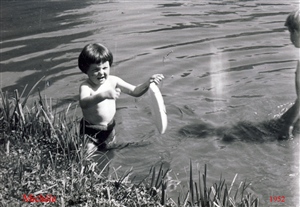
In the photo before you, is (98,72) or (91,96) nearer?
(91,96)

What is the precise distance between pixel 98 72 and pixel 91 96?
1.05 feet

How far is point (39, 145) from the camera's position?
15.0 ft

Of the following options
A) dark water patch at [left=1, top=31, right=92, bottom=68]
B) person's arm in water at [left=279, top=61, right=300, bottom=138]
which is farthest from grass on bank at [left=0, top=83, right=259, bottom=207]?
dark water patch at [left=1, top=31, right=92, bottom=68]

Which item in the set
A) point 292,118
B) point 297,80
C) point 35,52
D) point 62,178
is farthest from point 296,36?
point 35,52

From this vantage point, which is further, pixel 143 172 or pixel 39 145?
pixel 143 172

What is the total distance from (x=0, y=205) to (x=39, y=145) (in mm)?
1064

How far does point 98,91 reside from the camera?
18.0 feet

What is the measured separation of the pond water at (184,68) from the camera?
5.12 m

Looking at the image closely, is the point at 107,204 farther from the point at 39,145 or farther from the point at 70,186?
the point at 39,145

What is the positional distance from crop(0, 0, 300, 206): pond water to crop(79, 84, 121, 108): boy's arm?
66cm

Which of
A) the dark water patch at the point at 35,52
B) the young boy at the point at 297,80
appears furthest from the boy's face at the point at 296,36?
the dark water patch at the point at 35,52

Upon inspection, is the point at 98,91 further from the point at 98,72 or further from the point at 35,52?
the point at 35,52

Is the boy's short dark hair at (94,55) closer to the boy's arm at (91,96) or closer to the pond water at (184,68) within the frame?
the boy's arm at (91,96)

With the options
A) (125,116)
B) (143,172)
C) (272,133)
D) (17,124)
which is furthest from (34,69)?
(272,133)
